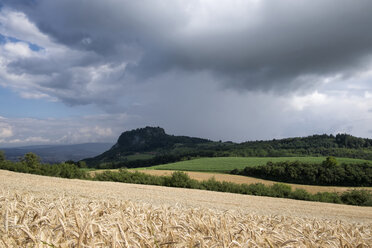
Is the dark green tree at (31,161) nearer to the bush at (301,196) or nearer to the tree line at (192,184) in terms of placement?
the tree line at (192,184)

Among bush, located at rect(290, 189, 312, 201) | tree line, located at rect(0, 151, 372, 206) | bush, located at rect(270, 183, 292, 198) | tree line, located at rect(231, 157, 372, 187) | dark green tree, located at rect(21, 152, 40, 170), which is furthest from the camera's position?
tree line, located at rect(231, 157, 372, 187)

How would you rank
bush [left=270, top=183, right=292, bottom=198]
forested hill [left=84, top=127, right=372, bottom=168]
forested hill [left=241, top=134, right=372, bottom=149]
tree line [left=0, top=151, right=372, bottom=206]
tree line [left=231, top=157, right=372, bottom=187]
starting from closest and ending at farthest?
tree line [left=0, top=151, right=372, bottom=206] → bush [left=270, top=183, right=292, bottom=198] → tree line [left=231, top=157, right=372, bottom=187] → forested hill [left=84, top=127, right=372, bottom=168] → forested hill [left=241, top=134, right=372, bottom=149]

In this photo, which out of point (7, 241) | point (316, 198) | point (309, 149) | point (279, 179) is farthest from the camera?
point (309, 149)

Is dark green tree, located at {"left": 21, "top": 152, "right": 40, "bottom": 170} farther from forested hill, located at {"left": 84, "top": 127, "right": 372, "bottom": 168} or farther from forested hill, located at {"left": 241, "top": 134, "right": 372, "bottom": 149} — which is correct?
forested hill, located at {"left": 241, "top": 134, "right": 372, "bottom": 149}

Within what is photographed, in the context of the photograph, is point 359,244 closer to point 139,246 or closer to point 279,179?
point 139,246

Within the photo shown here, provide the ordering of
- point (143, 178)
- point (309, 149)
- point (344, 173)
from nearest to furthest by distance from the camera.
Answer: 1. point (143, 178)
2. point (344, 173)
3. point (309, 149)

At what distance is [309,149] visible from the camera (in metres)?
128

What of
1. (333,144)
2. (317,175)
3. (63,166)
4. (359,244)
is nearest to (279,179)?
(317,175)

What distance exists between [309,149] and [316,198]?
10839cm

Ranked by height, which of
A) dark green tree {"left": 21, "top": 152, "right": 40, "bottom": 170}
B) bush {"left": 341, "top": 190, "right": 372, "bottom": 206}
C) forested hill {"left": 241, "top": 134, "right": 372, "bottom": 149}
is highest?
forested hill {"left": 241, "top": 134, "right": 372, "bottom": 149}

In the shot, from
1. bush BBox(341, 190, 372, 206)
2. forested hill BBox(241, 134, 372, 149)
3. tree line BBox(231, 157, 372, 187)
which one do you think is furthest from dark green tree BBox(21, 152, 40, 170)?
forested hill BBox(241, 134, 372, 149)

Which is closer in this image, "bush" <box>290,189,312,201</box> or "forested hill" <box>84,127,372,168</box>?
"bush" <box>290,189,312,201</box>

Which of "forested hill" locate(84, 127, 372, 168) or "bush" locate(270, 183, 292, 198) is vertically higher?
"forested hill" locate(84, 127, 372, 168)

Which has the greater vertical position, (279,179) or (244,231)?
(244,231)
